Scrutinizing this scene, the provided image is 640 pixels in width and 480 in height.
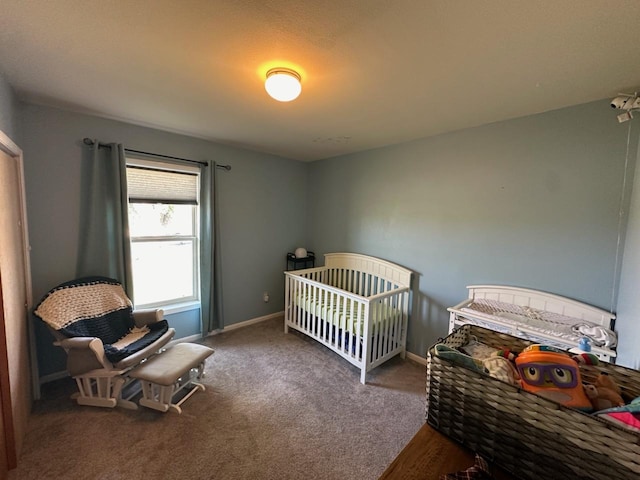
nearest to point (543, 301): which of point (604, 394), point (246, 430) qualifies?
point (604, 394)

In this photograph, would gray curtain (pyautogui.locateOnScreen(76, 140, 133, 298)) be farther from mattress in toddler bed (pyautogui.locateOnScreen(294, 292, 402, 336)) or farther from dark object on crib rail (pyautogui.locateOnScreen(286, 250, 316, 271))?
dark object on crib rail (pyautogui.locateOnScreen(286, 250, 316, 271))

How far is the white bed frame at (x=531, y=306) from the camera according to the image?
170 cm

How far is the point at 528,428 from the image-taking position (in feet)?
1.84

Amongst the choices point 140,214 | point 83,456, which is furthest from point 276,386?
point 140,214

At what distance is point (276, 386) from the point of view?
2.35 m

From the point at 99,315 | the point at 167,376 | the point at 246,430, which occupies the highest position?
the point at 99,315

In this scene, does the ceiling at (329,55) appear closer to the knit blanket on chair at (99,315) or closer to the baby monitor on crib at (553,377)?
the baby monitor on crib at (553,377)

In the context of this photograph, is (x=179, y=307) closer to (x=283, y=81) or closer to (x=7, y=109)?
(x=7, y=109)

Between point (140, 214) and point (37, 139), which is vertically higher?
point (37, 139)

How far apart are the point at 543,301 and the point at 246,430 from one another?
2.44 meters

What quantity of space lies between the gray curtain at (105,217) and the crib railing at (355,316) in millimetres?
1797

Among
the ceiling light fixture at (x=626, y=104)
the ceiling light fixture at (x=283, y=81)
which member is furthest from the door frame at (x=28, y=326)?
the ceiling light fixture at (x=626, y=104)

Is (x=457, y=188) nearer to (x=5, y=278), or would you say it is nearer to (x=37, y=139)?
(x=5, y=278)

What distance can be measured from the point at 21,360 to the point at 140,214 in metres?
1.46
